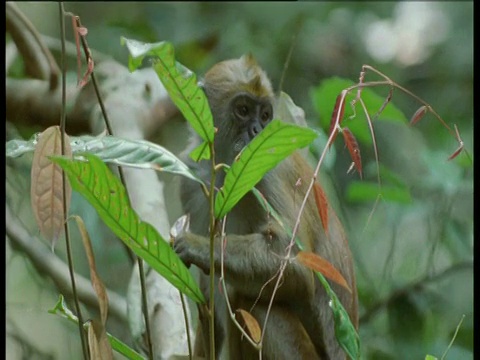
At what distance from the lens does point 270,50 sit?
12.5 feet

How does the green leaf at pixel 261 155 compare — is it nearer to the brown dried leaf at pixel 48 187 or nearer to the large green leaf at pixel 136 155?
the large green leaf at pixel 136 155

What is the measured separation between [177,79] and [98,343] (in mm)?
414

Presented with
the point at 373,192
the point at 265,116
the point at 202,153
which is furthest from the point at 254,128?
the point at 202,153

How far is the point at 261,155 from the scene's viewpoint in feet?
3.40

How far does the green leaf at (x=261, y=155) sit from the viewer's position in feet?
3.23

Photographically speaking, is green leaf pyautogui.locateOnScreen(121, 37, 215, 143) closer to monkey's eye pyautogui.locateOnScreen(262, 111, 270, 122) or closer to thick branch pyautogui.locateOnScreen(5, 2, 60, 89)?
monkey's eye pyautogui.locateOnScreen(262, 111, 270, 122)

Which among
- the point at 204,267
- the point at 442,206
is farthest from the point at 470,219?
the point at 204,267

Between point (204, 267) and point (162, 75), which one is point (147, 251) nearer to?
point (162, 75)

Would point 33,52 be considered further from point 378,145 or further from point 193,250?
point 378,145

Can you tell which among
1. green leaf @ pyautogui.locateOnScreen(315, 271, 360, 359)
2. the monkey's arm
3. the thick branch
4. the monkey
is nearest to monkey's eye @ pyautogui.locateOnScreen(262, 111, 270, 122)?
the monkey

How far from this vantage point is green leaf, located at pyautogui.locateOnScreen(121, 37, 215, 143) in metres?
0.92

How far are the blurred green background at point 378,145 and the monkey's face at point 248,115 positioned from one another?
81cm

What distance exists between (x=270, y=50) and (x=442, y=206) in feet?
3.65

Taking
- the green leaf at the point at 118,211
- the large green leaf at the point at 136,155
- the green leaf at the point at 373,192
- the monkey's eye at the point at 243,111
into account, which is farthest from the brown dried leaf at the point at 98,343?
the green leaf at the point at 373,192
